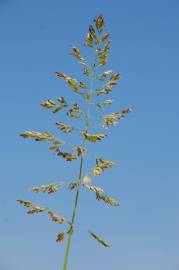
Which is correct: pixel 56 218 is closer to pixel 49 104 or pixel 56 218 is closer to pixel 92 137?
pixel 92 137

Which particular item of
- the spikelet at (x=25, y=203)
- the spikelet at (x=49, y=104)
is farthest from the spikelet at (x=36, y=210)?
the spikelet at (x=49, y=104)

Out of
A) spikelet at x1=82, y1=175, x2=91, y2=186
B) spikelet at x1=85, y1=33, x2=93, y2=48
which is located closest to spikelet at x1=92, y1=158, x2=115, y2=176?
spikelet at x1=82, y1=175, x2=91, y2=186

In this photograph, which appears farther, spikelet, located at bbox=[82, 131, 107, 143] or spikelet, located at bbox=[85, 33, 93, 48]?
spikelet, located at bbox=[85, 33, 93, 48]

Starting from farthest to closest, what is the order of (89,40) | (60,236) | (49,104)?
(89,40), (49,104), (60,236)

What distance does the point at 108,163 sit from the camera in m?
5.19

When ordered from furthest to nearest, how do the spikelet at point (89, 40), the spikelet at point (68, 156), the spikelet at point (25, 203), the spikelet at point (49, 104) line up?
the spikelet at point (89, 40)
the spikelet at point (49, 104)
the spikelet at point (68, 156)
the spikelet at point (25, 203)

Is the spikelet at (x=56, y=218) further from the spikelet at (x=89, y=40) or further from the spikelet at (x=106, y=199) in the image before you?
the spikelet at (x=89, y=40)

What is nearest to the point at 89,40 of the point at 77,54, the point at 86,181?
the point at 77,54

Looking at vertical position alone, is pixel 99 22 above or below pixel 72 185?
above

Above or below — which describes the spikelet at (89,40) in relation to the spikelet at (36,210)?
above

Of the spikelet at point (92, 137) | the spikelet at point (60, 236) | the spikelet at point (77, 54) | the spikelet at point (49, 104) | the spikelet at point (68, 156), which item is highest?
the spikelet at point (77, 54)

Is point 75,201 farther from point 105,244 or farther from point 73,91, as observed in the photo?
point 73,91

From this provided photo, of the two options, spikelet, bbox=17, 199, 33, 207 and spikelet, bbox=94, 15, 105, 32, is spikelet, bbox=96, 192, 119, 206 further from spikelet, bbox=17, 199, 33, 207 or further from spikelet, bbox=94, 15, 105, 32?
spikelet, bbox=94, 15, 105, 32

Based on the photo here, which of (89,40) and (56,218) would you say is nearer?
(56,218)
